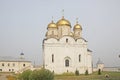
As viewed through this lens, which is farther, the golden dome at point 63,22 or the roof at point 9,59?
the roof at point 9,59

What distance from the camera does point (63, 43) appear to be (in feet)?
156

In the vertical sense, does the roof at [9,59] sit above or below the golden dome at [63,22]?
below

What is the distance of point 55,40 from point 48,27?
3.90m

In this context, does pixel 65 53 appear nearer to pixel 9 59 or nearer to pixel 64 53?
pixel 64 53

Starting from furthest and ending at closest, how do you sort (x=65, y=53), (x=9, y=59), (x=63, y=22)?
(x=9, y=59)
(x=63, y=22)
(x=65, y=53)

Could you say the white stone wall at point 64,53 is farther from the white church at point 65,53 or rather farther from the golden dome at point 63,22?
the golden dome at point 63,22

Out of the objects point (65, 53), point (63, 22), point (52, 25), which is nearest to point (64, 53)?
point (65, 53)

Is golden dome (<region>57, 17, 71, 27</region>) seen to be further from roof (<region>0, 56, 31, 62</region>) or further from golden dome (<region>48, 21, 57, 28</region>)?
roof (<region>0, 56, 31, 62</region>)

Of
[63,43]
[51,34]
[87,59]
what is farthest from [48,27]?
[87,59]

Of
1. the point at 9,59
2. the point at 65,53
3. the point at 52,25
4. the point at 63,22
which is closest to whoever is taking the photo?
the point at 65,53

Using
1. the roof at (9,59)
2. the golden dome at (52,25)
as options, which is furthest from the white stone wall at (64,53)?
the roof at (9,59)

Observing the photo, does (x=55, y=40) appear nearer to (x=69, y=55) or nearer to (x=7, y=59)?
(x=69, y=55)

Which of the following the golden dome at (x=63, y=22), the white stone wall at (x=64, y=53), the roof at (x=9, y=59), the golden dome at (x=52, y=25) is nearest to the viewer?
the white stone wall at (x=64, y=53)

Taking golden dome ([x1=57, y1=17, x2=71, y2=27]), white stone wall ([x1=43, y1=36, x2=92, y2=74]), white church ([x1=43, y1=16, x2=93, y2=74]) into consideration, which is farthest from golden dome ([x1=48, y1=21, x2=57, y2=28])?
white stone wall ([x1=43, y1=36, x2=92, y2=74])
